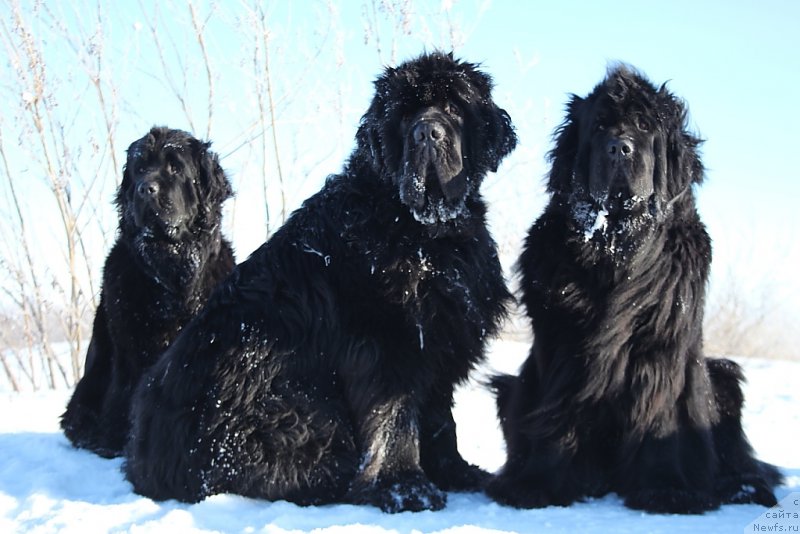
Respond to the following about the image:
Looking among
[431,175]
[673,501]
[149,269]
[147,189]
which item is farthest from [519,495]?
[147,189]

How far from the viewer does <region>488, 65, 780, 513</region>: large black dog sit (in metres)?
3.23

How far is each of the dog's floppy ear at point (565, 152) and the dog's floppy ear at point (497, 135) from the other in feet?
0.79

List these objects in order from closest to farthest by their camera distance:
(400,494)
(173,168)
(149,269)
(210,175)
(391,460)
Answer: (400,494)
(391,460)
(149,269)
(173,168)
(210,175)

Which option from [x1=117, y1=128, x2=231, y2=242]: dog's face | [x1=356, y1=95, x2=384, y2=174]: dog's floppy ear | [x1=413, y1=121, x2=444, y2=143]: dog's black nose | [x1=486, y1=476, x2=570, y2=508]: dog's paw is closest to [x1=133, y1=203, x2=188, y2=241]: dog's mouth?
[x1=117, y1=128, x2=231, y2=242]: dog's face

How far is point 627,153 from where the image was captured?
3.20 meters

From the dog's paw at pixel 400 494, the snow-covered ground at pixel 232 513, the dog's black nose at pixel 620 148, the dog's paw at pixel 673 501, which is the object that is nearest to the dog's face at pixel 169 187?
the snow-covered ground at pixel 232 513

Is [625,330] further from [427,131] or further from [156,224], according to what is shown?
[156,224]

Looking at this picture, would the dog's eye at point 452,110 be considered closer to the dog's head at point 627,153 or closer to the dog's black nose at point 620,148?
the dog's head at point 627,153

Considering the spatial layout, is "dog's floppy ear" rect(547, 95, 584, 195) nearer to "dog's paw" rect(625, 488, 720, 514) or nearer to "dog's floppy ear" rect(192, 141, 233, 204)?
"dog's paw" rect(625, 488, 720, 514)

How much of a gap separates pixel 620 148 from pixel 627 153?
38mm

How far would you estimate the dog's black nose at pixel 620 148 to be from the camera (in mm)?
3201

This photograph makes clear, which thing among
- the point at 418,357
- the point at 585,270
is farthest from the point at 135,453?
the point at 585,270

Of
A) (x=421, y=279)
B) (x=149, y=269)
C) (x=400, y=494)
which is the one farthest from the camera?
(x=149, y=269)

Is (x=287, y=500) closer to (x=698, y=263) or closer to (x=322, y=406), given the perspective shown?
(x=322, y=406)
